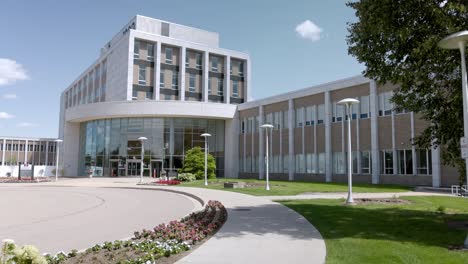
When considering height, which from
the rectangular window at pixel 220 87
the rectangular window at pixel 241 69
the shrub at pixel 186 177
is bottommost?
the shrub at pixel 186 177

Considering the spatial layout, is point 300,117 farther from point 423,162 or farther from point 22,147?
point 22,147

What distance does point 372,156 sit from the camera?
35.0 meters

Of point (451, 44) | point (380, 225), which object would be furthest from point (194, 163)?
point (451, 44)

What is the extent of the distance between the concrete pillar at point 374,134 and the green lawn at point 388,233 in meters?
18.3

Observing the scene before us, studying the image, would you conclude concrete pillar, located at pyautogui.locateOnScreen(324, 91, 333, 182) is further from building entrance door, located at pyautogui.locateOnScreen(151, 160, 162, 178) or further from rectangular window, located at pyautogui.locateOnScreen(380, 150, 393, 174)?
building entrance door, located at pyautogui.locateOnScreen(151, 160, 162, 178)

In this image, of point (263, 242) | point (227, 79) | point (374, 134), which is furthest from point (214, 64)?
point (263, 242)

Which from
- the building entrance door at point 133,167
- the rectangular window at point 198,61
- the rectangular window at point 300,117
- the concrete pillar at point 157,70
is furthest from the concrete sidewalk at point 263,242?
the rectangular window at point 198,61

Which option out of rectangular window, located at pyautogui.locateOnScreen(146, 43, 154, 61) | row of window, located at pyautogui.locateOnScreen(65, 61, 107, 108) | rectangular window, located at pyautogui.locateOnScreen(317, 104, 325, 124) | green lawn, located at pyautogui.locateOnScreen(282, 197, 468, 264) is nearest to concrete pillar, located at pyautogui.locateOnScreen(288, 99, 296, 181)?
rectangular window, located at pyautogui.locateOnScreen(317, 104, 325, 124)

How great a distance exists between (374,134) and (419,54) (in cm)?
2494

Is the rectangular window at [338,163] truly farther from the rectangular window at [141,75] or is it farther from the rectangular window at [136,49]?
the rectangular window at [136,49]

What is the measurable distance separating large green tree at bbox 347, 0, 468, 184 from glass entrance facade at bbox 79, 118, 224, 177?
41.3m

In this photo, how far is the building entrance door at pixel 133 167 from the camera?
52.6 m

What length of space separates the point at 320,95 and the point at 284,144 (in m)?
7.67

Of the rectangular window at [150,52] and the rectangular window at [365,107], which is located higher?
the rectangular window at [150,52]
